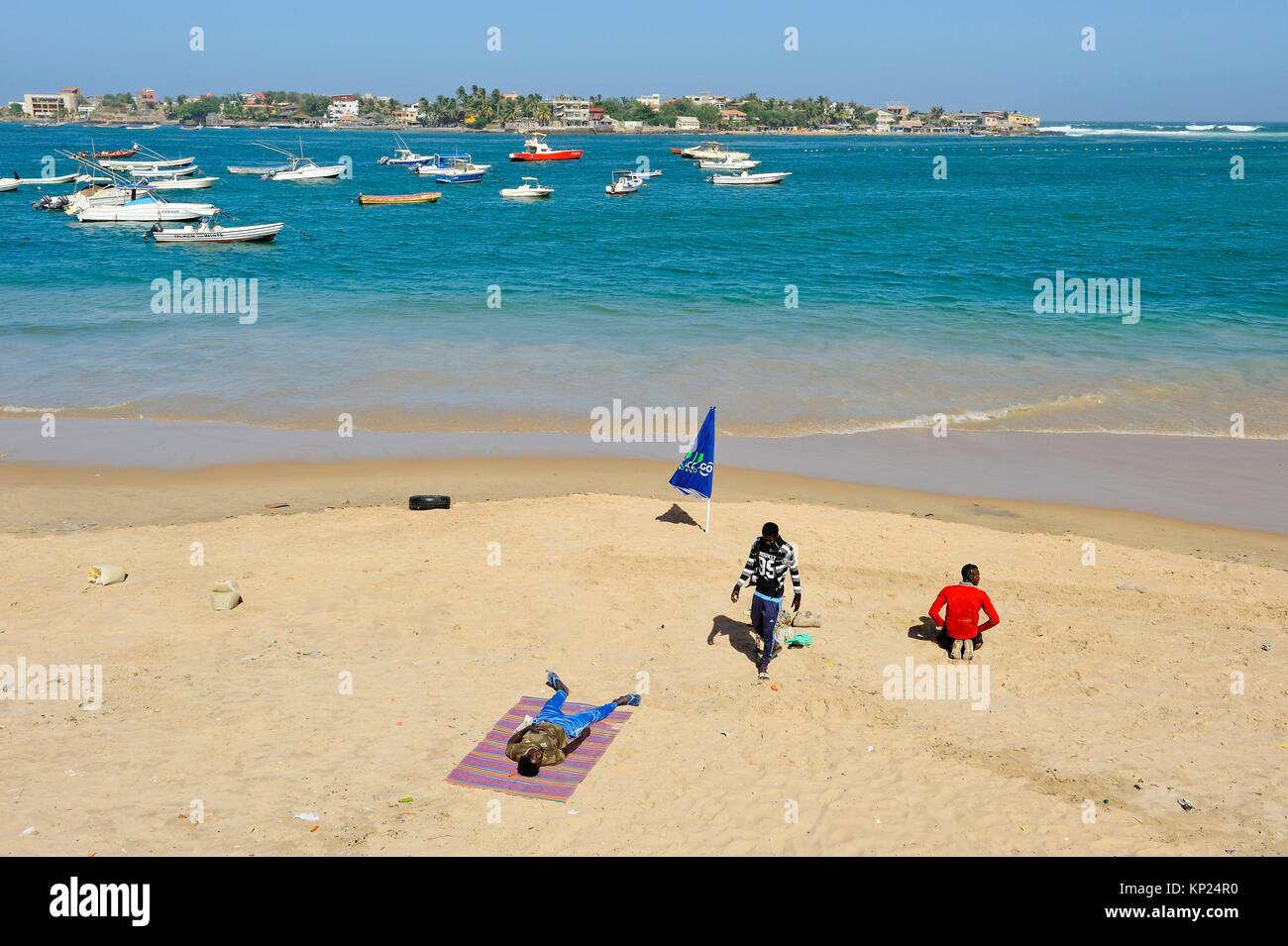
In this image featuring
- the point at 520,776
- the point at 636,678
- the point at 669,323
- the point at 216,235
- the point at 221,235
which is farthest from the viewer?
the point at 216,235

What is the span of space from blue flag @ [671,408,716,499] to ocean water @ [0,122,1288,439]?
5972 millimetres

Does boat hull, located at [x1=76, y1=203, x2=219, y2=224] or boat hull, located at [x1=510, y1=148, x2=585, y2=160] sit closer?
boat hull, located at [x1=76, y1=203, x2=219, y2=224]

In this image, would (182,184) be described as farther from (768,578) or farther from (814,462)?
(768,578)

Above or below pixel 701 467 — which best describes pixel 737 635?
below

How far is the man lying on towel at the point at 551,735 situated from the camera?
26.3 ft

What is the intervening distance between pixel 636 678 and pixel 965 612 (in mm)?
3467

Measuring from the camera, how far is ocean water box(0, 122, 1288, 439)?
2073 centimetres

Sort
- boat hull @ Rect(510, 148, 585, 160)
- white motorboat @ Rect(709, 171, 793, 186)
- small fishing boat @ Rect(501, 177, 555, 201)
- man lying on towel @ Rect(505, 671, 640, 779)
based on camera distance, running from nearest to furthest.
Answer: man lying on towel @ Rect(505, 671, 640, 779), small fishing boat @ Rect(501, 177, 555, 201), white motorboat @ Rect(709, 171, 793, 186), boat hull @ Rect(510, 148, 585, 160)

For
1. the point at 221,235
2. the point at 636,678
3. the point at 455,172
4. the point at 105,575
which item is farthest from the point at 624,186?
the point at 636,678

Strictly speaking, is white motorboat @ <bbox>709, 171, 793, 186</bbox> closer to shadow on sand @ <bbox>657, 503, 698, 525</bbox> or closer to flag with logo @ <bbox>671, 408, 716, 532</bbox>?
shadow on sand @ <bbox>657, 503, 698, 525</bbox>

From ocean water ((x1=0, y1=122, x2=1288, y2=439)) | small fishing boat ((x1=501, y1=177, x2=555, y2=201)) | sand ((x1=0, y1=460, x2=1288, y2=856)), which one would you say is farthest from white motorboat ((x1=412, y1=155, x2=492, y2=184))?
sand ((x1=0, y1=460, x2=1288, y2=856))

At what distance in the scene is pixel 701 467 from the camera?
43.8 feet
